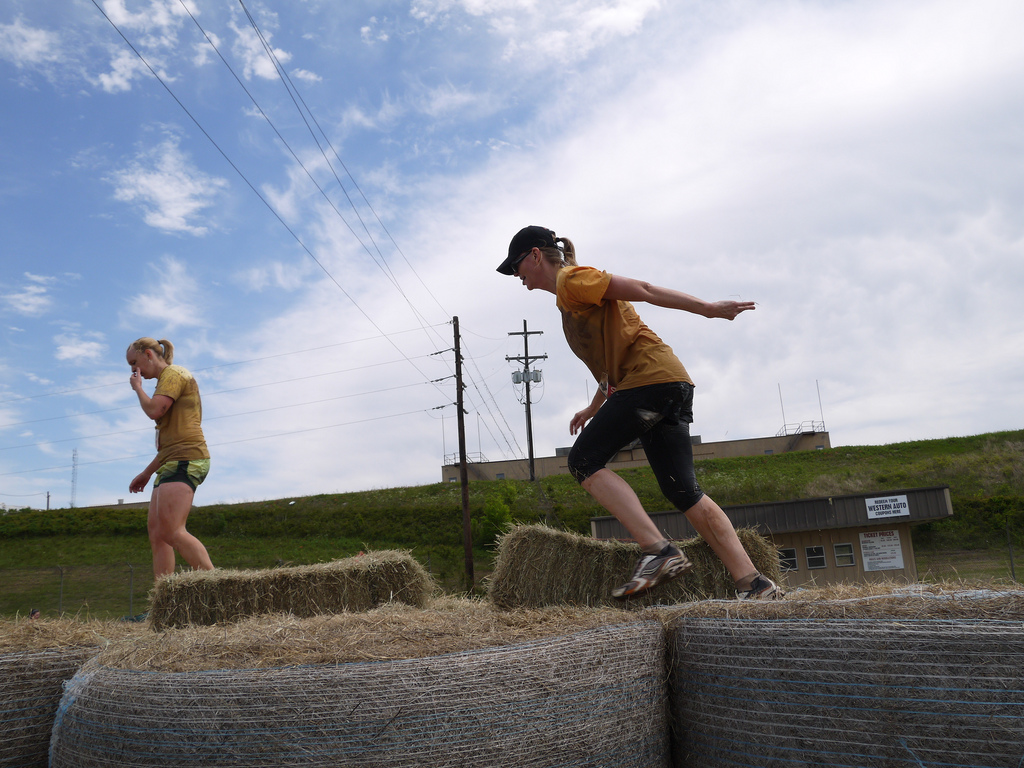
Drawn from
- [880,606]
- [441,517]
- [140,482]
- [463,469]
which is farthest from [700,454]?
[880,606]

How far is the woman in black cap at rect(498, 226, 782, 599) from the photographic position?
3.00m

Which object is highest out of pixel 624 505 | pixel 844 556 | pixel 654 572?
pixel 624 505

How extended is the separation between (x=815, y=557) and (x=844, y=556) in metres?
1.16

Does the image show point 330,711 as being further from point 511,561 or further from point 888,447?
point 888,447

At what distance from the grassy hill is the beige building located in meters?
9.49

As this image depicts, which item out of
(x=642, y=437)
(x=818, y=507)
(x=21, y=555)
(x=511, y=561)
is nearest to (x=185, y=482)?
(x=511, y=561)

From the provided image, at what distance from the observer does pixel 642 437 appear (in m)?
3.28

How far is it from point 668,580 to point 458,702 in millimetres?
1499

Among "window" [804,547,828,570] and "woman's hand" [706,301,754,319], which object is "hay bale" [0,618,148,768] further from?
"window" [804,547,828,570]

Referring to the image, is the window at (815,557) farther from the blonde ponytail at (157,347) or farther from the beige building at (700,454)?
the beige building at (700,454)

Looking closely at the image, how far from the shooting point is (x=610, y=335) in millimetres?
3252

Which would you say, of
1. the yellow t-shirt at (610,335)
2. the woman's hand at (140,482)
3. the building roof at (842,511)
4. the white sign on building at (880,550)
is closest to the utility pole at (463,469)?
the building roof at (842,511)

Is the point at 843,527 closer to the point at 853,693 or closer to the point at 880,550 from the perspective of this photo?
the point at 880,550

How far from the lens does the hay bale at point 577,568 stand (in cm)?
337
